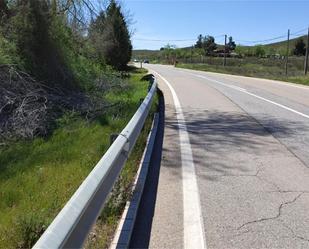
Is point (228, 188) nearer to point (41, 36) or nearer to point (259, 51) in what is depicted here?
point (41, 36)

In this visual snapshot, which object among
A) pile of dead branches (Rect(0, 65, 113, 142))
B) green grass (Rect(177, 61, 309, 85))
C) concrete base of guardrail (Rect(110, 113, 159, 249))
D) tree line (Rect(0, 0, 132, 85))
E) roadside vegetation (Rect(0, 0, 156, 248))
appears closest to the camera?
concrete base of guardrail (Rect(110, 113, 159, 249))

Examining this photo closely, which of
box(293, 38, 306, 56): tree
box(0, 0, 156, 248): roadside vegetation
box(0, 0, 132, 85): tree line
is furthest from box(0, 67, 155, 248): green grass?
Result: box(293, 38, 306, 56): tree

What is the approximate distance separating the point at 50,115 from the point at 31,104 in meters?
0.46

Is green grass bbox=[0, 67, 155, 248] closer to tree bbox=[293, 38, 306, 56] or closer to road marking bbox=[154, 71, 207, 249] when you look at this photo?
road marking bbox=[154, 71, 207, 249]

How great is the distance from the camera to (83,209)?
352cm

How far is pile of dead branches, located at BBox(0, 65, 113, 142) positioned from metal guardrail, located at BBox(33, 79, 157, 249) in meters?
4.47

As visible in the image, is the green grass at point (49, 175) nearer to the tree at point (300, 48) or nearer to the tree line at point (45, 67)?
the tree line at point (45, 67)

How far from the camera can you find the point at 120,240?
177 inches

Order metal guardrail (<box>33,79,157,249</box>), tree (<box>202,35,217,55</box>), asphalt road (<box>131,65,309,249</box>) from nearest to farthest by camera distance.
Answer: metal guardrail (<box>33,79,157,249</box>) < asphalt road (<box>131,65,309,249</box>) < tree (<box>202,35,217,55</box>)

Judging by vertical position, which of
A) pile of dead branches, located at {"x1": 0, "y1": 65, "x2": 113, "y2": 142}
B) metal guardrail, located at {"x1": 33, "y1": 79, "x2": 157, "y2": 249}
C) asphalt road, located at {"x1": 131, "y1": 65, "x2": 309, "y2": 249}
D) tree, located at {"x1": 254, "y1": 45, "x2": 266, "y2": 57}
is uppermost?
metal guardrail, located at {"x1": 33, "y1": 79, "x2": 157, "y2": 249}

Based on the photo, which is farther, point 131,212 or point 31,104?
point 31,104

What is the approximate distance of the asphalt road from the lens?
473cm

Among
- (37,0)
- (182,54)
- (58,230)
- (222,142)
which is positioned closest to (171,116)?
(222,142)

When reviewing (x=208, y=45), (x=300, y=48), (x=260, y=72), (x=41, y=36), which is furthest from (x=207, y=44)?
(x=41, y=36)
